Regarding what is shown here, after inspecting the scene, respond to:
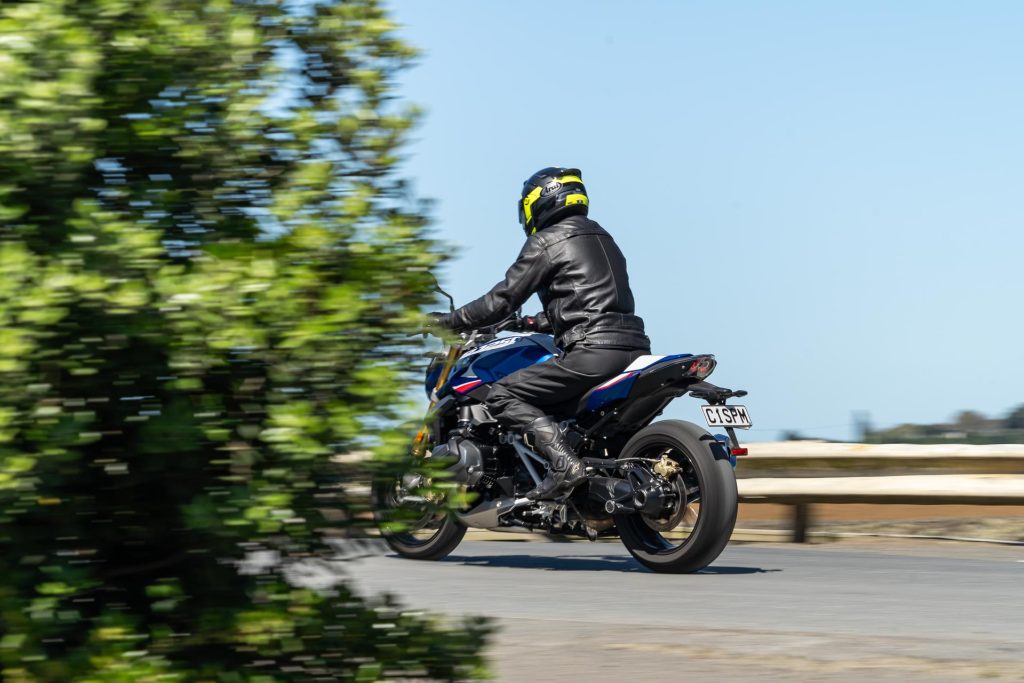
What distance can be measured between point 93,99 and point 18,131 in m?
0.15

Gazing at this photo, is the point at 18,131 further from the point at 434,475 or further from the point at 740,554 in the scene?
the point at 740,554

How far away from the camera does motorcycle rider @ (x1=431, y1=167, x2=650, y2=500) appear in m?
8.37

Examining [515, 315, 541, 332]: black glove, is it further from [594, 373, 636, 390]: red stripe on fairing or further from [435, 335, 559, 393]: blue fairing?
[594, 373, 636, 390]: red stripe on fairing

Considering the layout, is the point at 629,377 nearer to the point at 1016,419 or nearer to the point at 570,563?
the point at 570,563

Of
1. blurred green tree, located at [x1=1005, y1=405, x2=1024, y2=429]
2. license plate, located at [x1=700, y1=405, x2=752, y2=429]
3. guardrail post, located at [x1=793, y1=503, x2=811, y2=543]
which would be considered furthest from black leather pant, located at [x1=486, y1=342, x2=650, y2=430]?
blurred green tree, located at [x1=1005, y1=405, x2=1024, y2=429]

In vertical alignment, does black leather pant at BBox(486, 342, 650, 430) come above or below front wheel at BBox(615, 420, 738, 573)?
above

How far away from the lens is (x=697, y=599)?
23.2ft

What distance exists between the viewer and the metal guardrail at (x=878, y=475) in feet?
33.4

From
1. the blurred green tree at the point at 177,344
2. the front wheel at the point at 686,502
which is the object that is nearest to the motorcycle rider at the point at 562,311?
the front wheel at the point at 686,502

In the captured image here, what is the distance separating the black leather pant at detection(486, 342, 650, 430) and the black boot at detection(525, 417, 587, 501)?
0.08 m

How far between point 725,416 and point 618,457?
71cm

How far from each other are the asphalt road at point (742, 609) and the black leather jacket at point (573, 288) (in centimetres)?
137

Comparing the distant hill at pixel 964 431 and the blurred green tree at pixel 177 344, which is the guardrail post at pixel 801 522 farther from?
the blurred green tree at pixel 177 344

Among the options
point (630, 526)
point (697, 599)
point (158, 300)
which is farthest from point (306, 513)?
point (630, 526)
